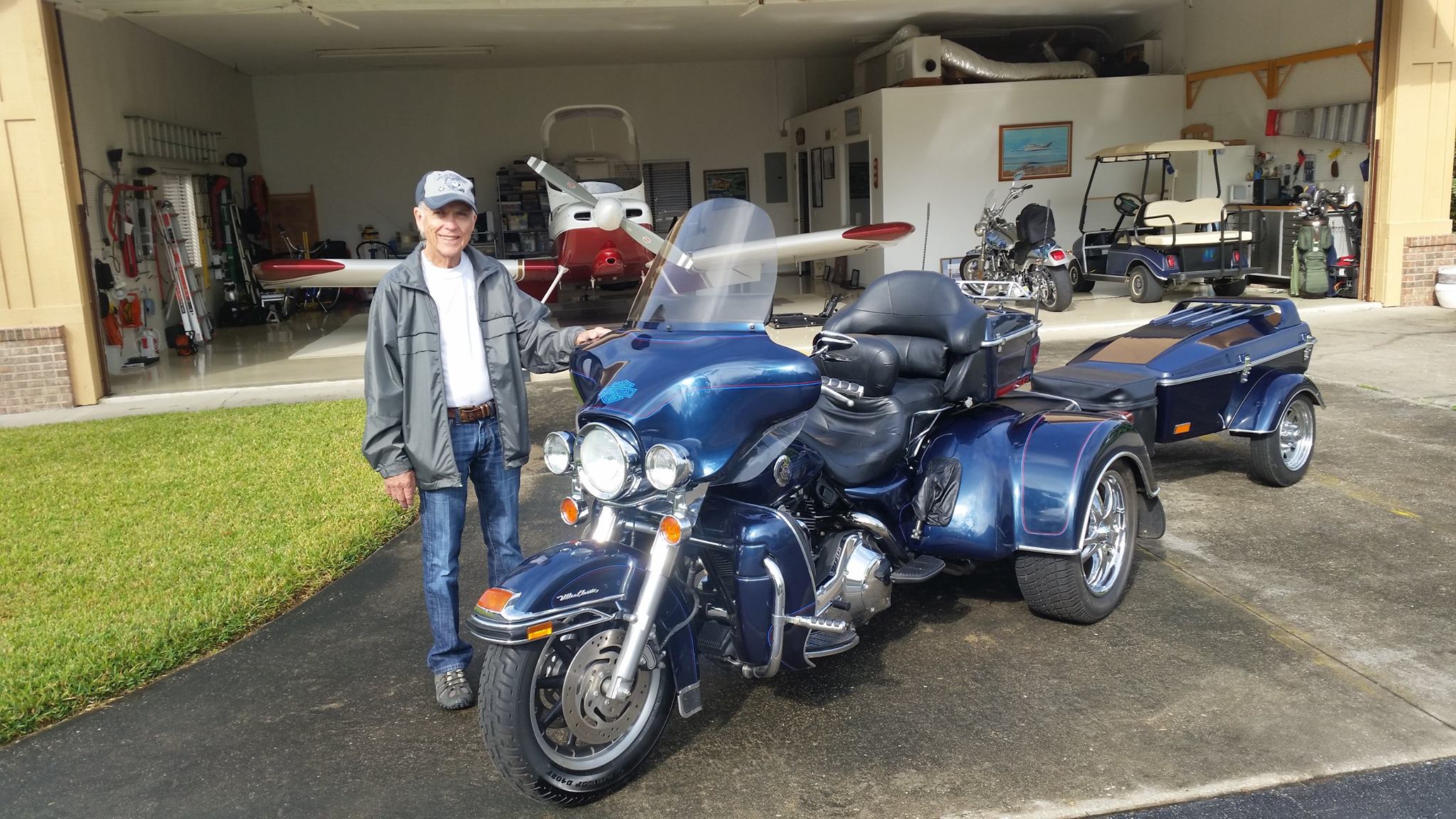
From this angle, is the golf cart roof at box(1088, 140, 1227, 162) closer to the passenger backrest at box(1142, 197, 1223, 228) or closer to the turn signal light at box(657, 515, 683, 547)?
the passenger backrest at box(1142, 197, 1223, 228)

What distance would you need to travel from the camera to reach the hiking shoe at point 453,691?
3.57 m

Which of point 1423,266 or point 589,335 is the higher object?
point 589,335

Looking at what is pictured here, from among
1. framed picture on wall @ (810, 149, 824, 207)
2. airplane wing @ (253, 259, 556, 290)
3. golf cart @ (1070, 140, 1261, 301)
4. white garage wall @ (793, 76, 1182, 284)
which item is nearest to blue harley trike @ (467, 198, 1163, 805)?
airplane wing @ (253, 259, 556, 290)

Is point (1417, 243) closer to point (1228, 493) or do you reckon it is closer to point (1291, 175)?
point (1291, 175)

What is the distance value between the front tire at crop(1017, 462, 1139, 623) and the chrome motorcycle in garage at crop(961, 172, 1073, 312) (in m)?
8.90

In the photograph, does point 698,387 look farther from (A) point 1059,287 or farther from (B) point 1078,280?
(B) point 1078,280

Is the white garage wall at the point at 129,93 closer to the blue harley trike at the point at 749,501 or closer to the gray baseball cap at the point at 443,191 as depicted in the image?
the gray baseball cap at the point at 443,191

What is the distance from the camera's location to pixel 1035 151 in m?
16.0

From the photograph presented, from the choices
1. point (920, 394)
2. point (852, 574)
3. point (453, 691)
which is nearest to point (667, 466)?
point (852, 574)

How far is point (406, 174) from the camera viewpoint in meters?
20.4

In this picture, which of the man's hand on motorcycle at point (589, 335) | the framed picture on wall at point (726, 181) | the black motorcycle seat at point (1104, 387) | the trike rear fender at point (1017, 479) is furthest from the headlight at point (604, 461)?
the framed picture on wall at point (726, 181)

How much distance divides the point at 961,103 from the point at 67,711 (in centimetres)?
1442

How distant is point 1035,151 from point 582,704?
48.6ft

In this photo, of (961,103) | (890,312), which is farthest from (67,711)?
(961,103)
